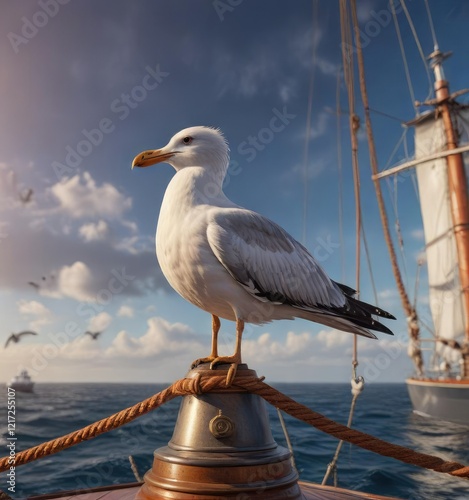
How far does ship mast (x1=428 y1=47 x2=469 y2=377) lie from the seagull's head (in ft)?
95.5

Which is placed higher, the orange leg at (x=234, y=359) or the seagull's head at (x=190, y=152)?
the seagull's head at (x=190, y=152)

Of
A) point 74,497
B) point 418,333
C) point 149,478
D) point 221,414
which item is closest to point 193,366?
point 221,414

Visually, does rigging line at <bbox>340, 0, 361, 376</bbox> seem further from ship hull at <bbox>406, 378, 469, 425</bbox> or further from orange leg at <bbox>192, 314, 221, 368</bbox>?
ship hull at <bbox>406, 378, 469, 425</bbox>

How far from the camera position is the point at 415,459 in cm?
239

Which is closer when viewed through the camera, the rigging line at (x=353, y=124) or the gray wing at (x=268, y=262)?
the gray wing at (x=268, y=262)

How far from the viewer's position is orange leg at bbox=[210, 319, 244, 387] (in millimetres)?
2482

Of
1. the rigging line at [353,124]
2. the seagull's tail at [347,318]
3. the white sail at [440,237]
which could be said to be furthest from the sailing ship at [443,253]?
the seagull's tail at [347,318]

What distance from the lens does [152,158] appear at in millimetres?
3375

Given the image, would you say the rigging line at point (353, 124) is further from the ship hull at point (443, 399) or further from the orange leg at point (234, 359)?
the ship hull at point (443, 399)

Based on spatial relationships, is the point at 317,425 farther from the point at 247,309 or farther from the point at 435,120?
the point at 435,120

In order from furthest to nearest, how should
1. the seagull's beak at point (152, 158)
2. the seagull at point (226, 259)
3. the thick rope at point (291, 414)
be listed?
the seagull's beak at point (152, 158)
the seagull at point (226, 259)
the thick rope at point (291, 414)

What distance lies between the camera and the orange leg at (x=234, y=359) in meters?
2.48

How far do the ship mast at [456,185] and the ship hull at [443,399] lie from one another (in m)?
1.53

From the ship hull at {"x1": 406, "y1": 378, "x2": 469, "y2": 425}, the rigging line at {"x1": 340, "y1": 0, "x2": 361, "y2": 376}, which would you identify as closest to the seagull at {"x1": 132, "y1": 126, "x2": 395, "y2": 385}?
the rigging line at {"x1": 340, "y1": 0, "x2": 361, "y2": 376}
